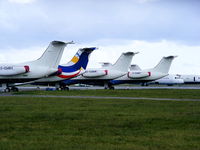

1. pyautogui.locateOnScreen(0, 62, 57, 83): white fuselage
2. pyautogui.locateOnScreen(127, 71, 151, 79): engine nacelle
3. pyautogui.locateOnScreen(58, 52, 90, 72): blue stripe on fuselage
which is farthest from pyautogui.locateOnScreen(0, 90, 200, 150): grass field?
pyautogui.locateOnScreen(127, 71, 151, 79): engine nacelle

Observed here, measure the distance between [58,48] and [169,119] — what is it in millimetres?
44640

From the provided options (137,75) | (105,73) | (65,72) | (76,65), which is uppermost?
(76,65)

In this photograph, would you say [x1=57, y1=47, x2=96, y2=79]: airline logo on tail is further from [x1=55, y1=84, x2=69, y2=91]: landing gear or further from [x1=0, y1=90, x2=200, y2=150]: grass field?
[x1=0, y1=90, x2=200, y2=150]: grass field

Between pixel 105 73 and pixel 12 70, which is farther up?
pixel 12 70

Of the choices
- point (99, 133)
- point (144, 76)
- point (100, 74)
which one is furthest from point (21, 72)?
point (99, 133)

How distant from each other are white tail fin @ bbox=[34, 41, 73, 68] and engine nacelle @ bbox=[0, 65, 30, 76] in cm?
301

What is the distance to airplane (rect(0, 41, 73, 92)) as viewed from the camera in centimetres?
5859

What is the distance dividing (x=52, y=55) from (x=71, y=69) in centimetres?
849

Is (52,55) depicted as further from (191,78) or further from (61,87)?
(191,78)

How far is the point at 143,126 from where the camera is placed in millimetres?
17094

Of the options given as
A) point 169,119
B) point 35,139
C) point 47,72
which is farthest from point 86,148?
point 47,72

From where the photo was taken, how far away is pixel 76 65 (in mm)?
71000

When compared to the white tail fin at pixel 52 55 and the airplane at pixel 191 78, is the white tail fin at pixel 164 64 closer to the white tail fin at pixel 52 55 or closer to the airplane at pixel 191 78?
the white tail fin at pixel 52 55

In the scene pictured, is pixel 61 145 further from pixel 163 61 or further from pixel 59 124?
pixel 163 61
